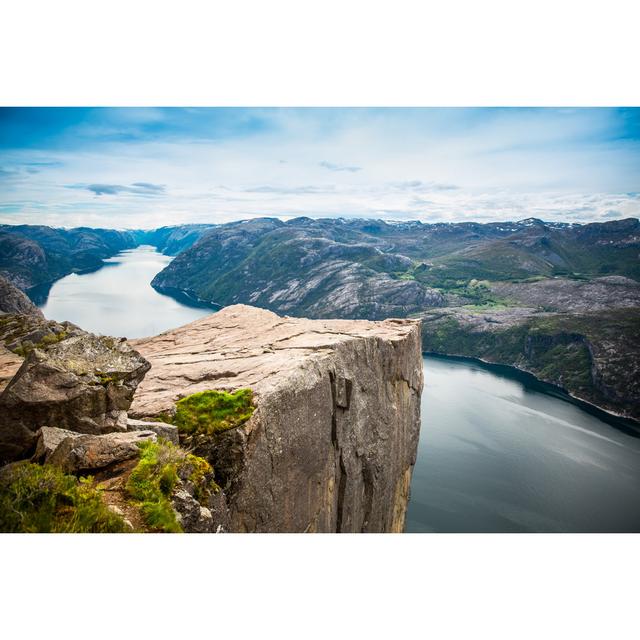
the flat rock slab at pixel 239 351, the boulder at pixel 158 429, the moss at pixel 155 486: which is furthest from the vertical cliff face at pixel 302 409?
the moss at pixel 155 486

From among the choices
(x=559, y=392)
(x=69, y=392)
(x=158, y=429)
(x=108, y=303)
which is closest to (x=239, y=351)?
(x=158, y=429)

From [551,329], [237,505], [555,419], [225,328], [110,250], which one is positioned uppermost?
[110,250]

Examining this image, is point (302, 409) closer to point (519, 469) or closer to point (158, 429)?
point (158, 429)

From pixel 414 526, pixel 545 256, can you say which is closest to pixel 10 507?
pixel 414 526

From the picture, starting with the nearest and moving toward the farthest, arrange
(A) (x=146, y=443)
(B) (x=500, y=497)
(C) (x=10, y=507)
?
(C) (x=10, y=507)
(A) (x=146, y=443)
(B) (x=500, y=497)

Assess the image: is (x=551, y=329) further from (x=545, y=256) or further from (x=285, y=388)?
(x=285, y=388)
